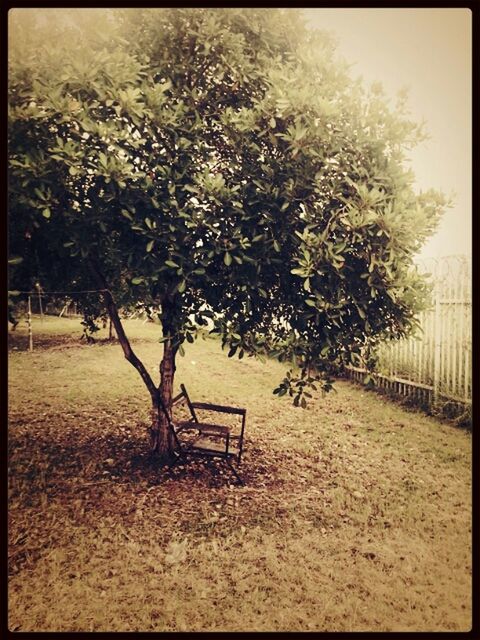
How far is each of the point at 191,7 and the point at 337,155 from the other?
2013 millimetres

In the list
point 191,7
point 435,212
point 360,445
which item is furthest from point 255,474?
point 191,7

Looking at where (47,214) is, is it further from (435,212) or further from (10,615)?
(435,212)

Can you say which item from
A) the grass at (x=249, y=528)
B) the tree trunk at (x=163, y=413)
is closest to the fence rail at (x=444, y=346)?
the grass at (x=249, y=528)

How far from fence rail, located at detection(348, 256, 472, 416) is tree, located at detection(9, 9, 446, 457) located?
3097mm

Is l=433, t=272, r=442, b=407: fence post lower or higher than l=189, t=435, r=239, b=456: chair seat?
higher

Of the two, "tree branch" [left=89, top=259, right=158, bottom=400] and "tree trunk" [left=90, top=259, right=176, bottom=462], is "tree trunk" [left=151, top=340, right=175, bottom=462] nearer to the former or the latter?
"tree trunk" [left=90, top=259, right=176, bottom=462]

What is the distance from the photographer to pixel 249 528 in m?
4.12

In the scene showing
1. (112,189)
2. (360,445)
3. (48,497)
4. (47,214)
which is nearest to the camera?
(47,214)

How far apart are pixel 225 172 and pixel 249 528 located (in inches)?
144

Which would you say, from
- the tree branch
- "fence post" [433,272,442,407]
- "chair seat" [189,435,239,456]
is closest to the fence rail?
"fence post" [433,272,442,407]

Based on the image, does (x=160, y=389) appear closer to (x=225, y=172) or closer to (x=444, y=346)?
(x=225, y=172)

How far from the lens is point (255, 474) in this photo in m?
5.32

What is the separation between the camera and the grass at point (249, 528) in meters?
3.13

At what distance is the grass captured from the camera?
313 cm
